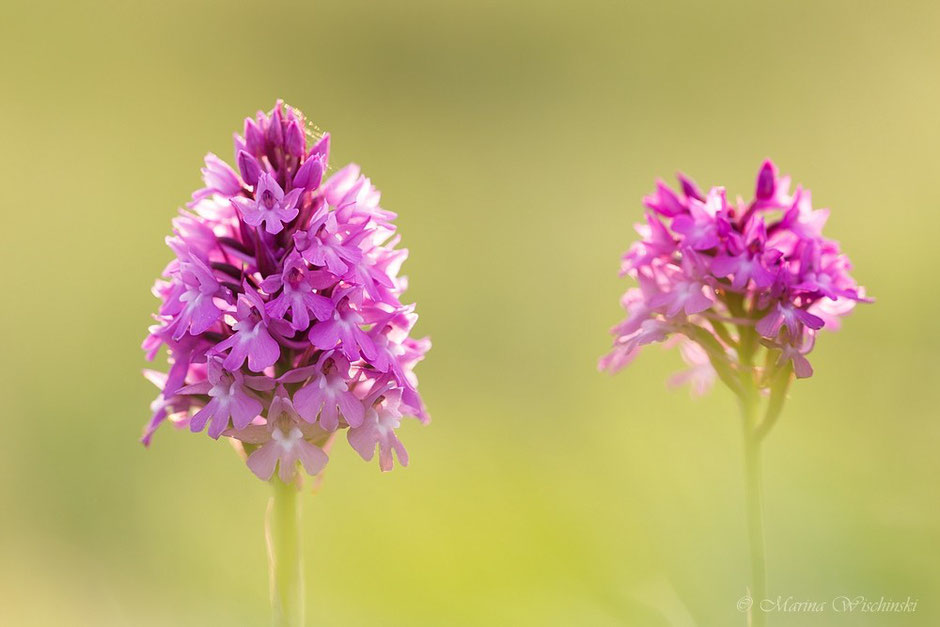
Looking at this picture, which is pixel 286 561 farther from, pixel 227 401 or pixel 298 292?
pixel 298 292

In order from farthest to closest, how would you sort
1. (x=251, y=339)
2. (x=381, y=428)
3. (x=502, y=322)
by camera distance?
(x=502, y=322), (x=381, y=428), (x=251, y=339)

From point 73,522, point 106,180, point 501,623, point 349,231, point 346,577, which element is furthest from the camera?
point 106,180

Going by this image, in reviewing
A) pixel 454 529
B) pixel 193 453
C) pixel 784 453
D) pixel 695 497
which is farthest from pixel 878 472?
pixel 193 453

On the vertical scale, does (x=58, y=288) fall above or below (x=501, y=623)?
above

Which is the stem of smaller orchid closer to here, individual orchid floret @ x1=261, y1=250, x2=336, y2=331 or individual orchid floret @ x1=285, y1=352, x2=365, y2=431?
individual orchid floret @ x1=285, y1=352, x2=365, y2=431

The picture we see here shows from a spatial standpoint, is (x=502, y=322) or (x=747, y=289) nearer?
(x=747, y=289)

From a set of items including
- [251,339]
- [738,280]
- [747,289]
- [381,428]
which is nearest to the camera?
[251,339]

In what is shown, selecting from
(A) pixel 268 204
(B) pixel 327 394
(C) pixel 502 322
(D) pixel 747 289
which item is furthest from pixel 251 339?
(C) pixel 502 322

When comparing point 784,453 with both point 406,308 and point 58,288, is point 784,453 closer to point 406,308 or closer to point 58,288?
point 406,308
